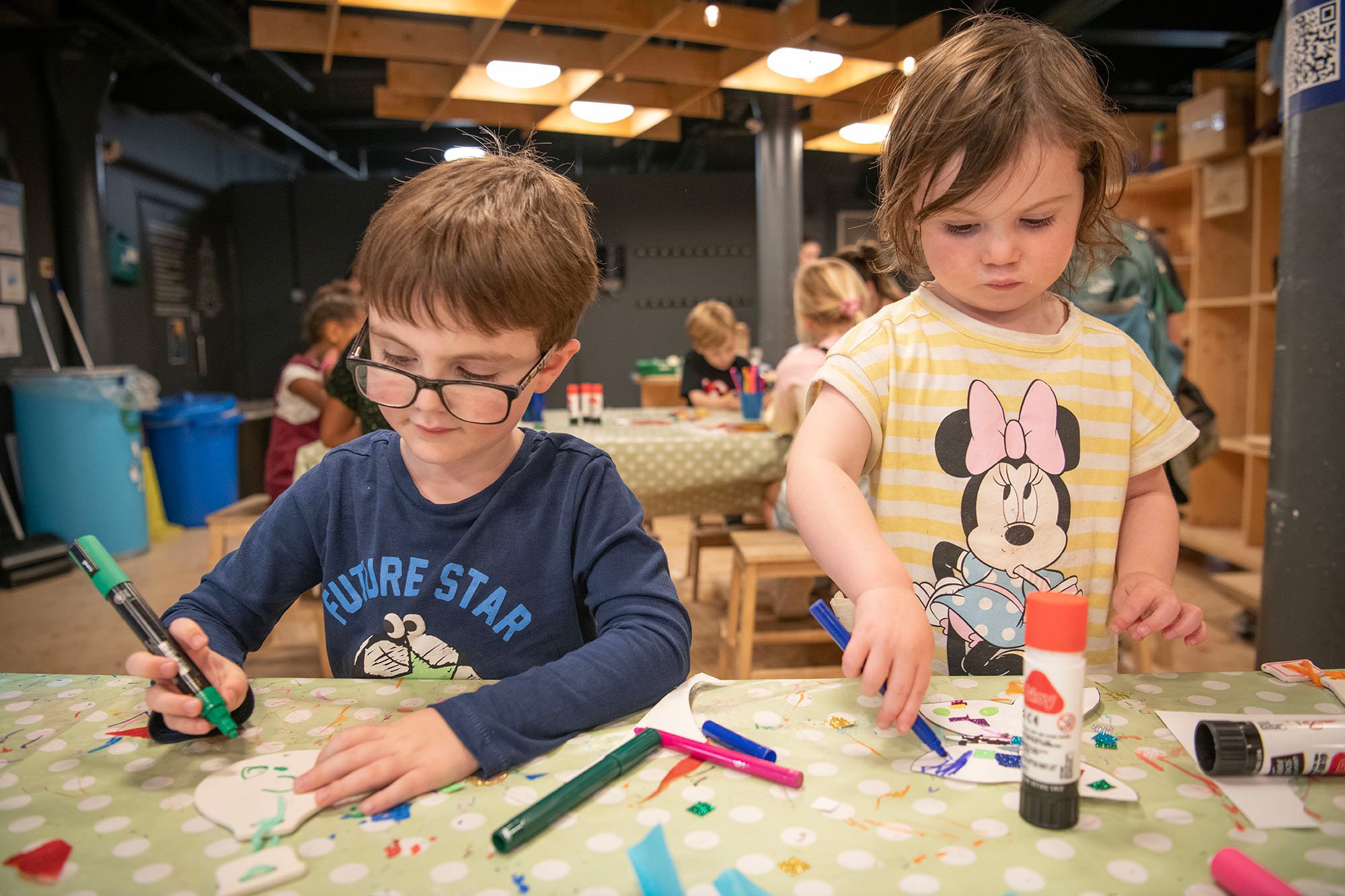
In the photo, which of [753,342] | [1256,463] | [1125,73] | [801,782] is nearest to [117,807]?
[801,782]

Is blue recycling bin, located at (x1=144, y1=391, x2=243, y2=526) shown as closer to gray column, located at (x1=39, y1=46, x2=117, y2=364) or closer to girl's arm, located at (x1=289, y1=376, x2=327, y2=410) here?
gray column, located at (x1=39, y1=46, x2=117, y2=364)

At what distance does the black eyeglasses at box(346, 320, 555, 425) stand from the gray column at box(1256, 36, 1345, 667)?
1.39m

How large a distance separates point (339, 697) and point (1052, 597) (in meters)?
0.57

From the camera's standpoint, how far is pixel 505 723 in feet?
2.07

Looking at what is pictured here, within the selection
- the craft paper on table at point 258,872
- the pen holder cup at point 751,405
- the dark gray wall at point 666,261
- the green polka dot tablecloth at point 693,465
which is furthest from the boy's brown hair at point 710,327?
the craft paper on table at point 258,872

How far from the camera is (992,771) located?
61 centimetres

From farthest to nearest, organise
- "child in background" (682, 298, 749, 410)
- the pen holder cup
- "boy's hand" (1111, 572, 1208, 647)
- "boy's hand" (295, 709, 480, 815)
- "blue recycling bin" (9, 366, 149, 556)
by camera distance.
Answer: "child in background" (682, 298, 749, 410) < "blue recycling bin" (9, 366, 149, 556) < the pen holder cup < "boy's hand" (1111, 572, 1208, 647) < "boy's hand" (295, 709, 480, 815)

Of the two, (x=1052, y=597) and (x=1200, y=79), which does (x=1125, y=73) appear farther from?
(x=1052, y=597)

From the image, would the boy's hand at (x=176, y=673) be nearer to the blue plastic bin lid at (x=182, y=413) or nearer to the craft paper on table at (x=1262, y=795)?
the craft paper on table at (x=1262, y=795)

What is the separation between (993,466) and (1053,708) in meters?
0.46

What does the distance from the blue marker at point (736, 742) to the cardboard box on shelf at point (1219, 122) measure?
444cm

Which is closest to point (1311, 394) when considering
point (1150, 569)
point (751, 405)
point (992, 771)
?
point (1150, 569)

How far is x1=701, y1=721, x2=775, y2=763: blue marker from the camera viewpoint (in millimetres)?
627

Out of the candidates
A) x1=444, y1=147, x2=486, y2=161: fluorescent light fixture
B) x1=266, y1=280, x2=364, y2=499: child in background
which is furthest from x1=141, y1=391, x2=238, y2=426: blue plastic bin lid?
x1=444, y1=147, x2=486, y2=161: fluorescent light fixture
